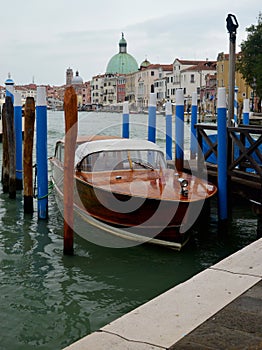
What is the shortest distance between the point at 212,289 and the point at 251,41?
4645cm

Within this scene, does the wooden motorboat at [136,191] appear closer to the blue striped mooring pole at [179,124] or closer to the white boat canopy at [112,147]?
the white boat canopy at [112,147]

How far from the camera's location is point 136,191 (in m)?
7.89

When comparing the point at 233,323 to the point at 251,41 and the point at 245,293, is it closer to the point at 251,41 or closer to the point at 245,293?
the point at 245,293

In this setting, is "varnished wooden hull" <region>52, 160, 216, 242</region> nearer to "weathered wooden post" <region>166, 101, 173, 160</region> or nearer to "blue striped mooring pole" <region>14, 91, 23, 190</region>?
"blue striped mooring pole" <region>14, 91, 23, 190</region>

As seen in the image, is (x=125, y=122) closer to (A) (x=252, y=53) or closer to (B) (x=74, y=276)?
(B) (x=74, y=276)

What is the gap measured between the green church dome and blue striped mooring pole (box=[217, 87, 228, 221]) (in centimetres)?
12227

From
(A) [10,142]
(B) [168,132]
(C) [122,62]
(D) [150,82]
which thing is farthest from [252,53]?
(C) [122,62]

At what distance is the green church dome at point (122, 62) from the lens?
5089 inches

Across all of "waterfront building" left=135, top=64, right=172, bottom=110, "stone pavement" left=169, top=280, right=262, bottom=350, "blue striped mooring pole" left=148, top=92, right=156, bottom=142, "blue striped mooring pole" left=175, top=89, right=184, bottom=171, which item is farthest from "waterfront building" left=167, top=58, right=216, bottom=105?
"stone pavement" left=169, top=280, right=262, bottom=350

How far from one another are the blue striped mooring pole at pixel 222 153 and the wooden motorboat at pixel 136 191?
24 cm

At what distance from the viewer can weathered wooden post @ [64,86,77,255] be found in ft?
24.2

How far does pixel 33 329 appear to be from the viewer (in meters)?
5.36

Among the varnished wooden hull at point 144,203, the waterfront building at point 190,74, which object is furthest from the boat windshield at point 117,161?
the waterfront building at point 190,74

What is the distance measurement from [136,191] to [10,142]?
4529 mm
